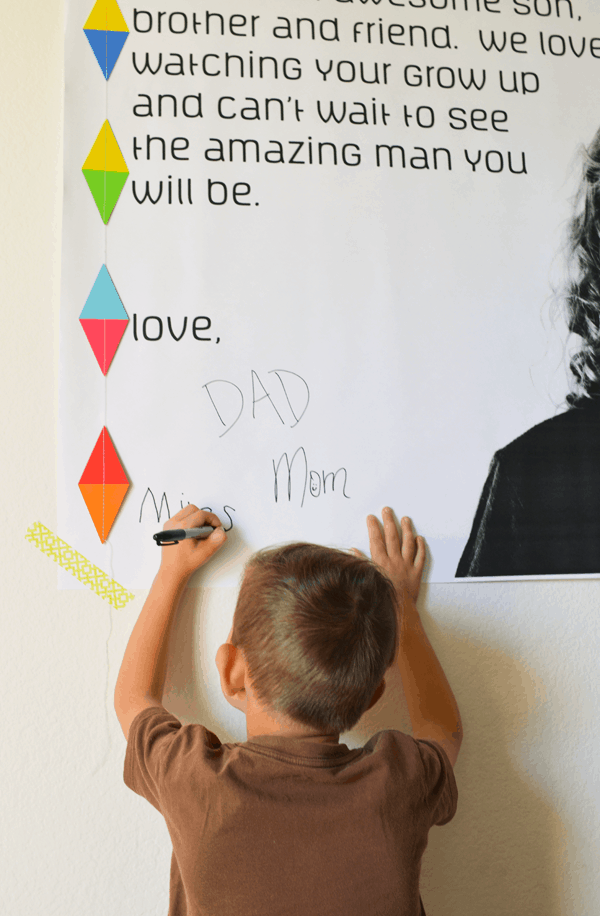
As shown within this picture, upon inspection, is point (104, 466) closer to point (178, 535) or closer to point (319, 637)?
point (178, 535)

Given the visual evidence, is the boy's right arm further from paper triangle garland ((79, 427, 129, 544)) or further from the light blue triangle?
the light blue triangle

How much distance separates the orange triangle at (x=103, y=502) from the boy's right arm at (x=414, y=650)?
0.32 metres

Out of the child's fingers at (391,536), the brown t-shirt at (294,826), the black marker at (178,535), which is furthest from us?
the child's fingers at (391,536)

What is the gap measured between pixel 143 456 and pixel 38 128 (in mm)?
467

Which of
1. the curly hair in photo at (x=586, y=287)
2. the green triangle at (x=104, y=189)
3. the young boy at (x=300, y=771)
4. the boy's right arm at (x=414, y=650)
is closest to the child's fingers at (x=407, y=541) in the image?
the boy's right arm at (x=414, y=650)

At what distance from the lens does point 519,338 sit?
86 centimetres

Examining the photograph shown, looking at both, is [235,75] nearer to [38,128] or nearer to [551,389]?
[38,128]

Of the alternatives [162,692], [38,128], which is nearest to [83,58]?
[38,128]

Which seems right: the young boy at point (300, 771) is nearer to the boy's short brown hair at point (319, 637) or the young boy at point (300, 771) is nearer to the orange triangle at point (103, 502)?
the boy's short brown hair at point (319, 637)

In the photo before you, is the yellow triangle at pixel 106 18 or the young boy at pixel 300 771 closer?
the young boy at pixel 300 771

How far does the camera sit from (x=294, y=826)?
54 cm

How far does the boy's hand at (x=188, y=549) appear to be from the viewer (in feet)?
2.50

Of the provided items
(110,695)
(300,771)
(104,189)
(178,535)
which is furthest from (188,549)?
(104,189)

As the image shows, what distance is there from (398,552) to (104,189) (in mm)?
608
